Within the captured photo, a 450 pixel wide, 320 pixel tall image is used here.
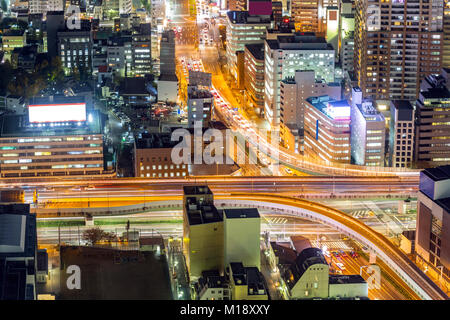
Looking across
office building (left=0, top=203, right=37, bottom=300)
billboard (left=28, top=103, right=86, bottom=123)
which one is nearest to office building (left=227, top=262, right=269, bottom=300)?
office building (left=0, top=203, right=37, bottom=300)

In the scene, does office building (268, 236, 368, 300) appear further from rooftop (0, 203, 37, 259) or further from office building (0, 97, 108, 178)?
office building (0, 97, 108, 178)

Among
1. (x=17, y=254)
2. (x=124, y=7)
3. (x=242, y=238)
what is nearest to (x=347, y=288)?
(x=242, y=238)

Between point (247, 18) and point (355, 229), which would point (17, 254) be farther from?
point (247, 18)

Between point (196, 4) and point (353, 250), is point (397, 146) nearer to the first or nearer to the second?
point (353, 250)

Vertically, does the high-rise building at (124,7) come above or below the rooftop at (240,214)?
above

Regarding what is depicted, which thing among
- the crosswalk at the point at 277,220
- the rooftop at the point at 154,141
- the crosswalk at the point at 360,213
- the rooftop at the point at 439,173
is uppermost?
the rooftop at the point at 439,173

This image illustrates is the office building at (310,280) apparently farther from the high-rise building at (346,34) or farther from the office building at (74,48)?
the office building at (74,48)

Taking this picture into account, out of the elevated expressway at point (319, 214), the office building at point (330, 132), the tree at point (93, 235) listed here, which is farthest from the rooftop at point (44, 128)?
the office building at point (330, 132)
